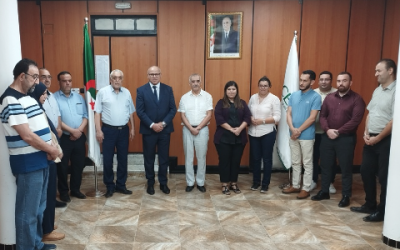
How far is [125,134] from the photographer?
168 inches

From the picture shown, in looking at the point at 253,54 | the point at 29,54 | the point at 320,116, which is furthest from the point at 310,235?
the point at 29,54

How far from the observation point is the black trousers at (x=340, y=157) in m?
3.90

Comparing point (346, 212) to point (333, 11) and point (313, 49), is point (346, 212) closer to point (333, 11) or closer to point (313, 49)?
point (313, 49)

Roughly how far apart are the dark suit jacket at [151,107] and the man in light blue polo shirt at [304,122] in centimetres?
165

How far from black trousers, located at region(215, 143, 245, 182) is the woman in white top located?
270 millimetres

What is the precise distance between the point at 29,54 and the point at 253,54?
3745mm

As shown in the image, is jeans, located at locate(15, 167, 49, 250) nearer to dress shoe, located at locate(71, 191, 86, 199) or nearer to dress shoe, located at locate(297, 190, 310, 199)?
dress shoe, located at locate(71, 191, 86, 199)

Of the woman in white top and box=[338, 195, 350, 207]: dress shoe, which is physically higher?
the woman in white top

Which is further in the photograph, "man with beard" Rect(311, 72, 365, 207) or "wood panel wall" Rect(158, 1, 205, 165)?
"wood panel wall" Rect(158, 1, 205, 165)

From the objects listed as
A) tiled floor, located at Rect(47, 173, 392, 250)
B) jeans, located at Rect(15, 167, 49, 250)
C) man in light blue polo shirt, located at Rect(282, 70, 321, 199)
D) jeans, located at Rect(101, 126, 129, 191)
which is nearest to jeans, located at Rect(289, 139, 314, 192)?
man in light blue polo shirt, located at Rect(282, 70, 321, 199)

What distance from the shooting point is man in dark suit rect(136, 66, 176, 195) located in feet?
13.8

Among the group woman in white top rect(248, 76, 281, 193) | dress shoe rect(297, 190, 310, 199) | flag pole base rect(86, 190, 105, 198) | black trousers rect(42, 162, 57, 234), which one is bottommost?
flag pole base rect(86, 190, 105, 198)

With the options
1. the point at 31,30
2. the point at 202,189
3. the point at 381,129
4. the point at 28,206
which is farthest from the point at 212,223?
the point at 31,30

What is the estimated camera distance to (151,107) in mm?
4223
